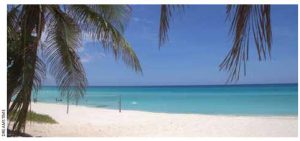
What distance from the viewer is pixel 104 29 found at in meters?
4.14

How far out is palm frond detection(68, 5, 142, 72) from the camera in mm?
4125

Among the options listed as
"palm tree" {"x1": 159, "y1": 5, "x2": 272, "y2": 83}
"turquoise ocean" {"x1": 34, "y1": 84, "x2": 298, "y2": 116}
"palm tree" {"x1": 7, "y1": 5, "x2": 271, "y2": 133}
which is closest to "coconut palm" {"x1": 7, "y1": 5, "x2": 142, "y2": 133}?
"palm tree" {"x1": 7, "y1": 5, "x2": 271, "y2": 133}

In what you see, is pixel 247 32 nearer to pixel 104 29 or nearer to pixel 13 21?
pixel 104 29

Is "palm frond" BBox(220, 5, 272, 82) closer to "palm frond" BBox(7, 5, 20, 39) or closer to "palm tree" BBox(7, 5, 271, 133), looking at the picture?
"palm tree" BBox(7, 5, 271, 133)

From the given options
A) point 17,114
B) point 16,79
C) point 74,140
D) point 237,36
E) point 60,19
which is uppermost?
point 60,19

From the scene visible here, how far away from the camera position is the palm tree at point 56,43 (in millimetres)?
3938

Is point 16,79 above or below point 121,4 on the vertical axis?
below

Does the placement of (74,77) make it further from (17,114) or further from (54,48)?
(17,114)

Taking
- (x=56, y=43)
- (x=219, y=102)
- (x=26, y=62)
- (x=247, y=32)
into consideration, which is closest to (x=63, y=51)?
(x=56, y=43)

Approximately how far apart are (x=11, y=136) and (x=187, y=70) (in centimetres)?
358

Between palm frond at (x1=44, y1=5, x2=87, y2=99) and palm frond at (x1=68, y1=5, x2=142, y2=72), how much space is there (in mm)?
101

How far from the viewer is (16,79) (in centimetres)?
401
